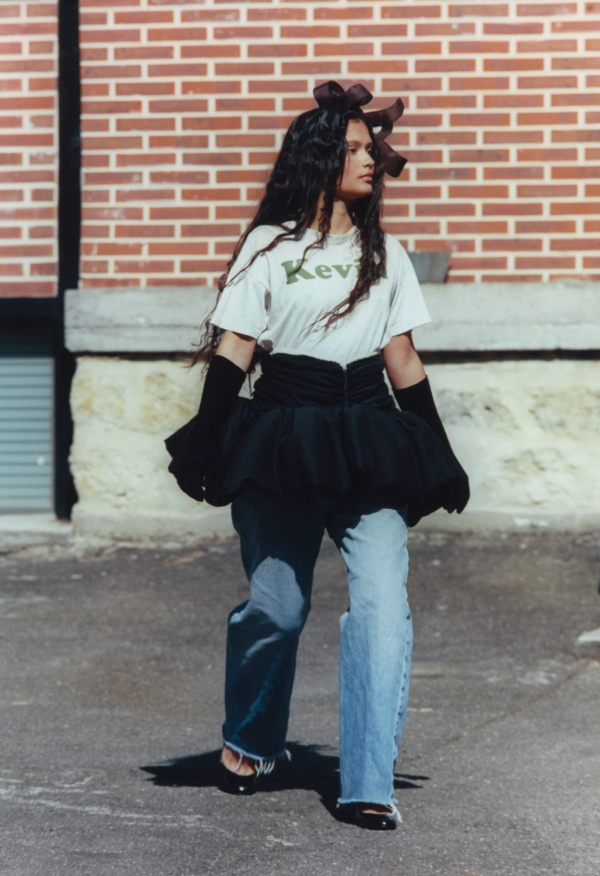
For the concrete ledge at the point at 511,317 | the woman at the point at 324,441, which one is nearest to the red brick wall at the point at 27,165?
the concrete ledge at the point at 511,317

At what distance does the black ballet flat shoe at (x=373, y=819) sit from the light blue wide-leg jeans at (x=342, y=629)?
0.03 meters

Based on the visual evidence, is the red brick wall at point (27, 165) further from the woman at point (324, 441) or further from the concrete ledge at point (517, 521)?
the woman at point (324, 441)

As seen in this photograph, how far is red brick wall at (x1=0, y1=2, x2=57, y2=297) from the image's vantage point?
6559 millimetres

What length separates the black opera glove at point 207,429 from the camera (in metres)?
3.00

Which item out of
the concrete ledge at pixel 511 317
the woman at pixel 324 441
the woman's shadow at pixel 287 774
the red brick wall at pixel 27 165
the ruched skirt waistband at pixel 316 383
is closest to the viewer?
the woman at pixel 324 441

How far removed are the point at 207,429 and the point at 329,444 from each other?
323 mm

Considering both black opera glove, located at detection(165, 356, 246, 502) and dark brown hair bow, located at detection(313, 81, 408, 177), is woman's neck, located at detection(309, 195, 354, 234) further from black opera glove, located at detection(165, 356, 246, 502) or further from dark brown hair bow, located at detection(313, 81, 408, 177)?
black opera glove, located at detection(165, 356, 246, 502)

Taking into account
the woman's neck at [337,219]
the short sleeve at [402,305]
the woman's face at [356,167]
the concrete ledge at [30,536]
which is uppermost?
the woman's face at [356,167]

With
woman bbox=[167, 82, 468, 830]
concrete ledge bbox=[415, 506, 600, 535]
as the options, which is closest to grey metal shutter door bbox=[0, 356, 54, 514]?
concrete ledge bbox=[415, 506, 600, 535]

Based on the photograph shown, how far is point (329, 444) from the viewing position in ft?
9.66

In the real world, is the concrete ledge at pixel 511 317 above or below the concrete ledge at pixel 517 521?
above

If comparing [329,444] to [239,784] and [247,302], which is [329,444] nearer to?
[247,302]

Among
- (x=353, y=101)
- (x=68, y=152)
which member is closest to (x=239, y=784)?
(x=353, y=101)

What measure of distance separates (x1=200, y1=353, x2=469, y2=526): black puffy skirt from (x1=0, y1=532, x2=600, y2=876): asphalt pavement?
2.76ft
